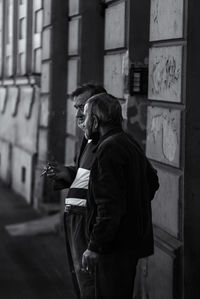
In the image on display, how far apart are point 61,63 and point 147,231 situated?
6417mm

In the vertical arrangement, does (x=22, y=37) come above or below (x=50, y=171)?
above

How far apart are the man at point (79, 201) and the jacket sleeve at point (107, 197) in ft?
1.97

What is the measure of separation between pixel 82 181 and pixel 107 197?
77cm

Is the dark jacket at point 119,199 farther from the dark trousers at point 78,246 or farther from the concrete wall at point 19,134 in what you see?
the concrete wall at point 19,134

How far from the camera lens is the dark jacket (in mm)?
3455

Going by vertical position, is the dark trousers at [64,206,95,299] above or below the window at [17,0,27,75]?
below

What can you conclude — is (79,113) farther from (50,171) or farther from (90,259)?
(90,259)

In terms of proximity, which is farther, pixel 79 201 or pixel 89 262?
pixel 79 201

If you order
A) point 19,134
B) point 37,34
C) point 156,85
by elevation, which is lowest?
point 19,134

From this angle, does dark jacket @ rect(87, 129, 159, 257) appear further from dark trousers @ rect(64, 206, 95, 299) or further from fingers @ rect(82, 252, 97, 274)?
dark trousers @ rect(64, 206, 95, 299)

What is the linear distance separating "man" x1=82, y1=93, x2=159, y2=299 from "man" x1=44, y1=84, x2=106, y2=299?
1.46 feet

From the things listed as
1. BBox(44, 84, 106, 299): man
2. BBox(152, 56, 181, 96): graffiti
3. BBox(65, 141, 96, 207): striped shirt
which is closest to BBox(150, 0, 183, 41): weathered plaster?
BBox(152, 56, 181, 96): graffiti

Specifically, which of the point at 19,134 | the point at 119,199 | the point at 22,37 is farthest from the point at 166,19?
the point at 22,37

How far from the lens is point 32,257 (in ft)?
24.2
